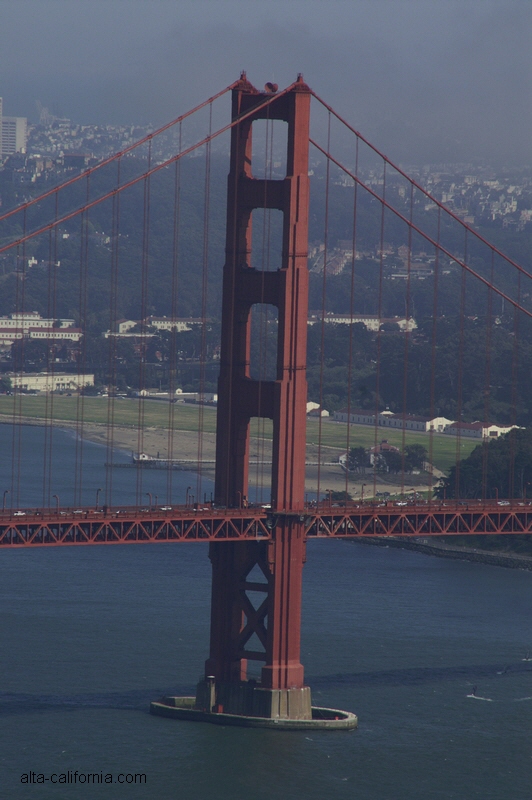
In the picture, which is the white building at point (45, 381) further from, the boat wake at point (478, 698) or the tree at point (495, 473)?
the boat wake at point (478, 698)

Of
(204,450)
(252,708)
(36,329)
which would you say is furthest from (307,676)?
(36,329)

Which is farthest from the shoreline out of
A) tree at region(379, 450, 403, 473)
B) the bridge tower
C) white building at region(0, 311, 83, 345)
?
the bridge tower

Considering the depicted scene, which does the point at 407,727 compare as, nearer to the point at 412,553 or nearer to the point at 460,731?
the point at 460,731

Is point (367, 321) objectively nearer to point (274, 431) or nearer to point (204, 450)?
point (204, 450)

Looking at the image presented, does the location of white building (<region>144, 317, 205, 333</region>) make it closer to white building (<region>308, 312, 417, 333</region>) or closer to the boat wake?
white building (<region>308, 312, 417, 333</region>)

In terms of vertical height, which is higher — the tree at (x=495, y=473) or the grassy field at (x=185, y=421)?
the grassy field at (x=185, y=421)

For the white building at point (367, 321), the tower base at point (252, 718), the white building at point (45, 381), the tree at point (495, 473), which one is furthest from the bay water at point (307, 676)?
the white building at point (367, 321)
